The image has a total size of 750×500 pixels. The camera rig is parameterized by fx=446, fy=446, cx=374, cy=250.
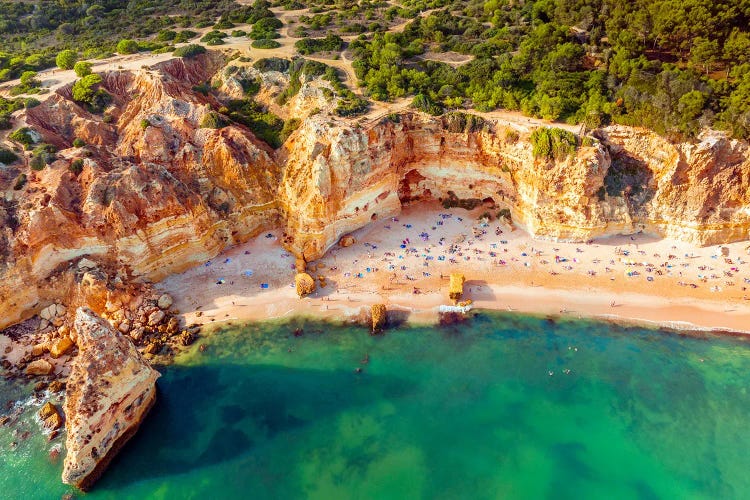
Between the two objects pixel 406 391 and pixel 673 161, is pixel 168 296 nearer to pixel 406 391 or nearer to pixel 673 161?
pixel 406 391

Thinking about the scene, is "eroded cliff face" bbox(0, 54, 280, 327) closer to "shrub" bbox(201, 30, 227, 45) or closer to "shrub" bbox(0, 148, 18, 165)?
"shrub" bbox(0, 148, 18, 165)

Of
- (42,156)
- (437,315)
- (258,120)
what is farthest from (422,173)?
(42,156)

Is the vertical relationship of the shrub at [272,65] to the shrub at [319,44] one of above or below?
below

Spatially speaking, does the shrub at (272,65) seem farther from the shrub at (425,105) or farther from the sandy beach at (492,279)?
the sandy beach at (492,279)

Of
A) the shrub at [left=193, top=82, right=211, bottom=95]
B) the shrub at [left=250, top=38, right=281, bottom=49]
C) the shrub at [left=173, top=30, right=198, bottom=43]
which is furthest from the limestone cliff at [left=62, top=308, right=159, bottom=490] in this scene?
the shrub at [left=173, top=30, right=198, bottom=43]

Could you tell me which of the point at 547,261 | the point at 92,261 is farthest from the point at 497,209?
the point at 92,261

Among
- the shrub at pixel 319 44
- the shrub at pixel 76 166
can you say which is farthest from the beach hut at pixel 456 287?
the shrub at pixel 76 166
